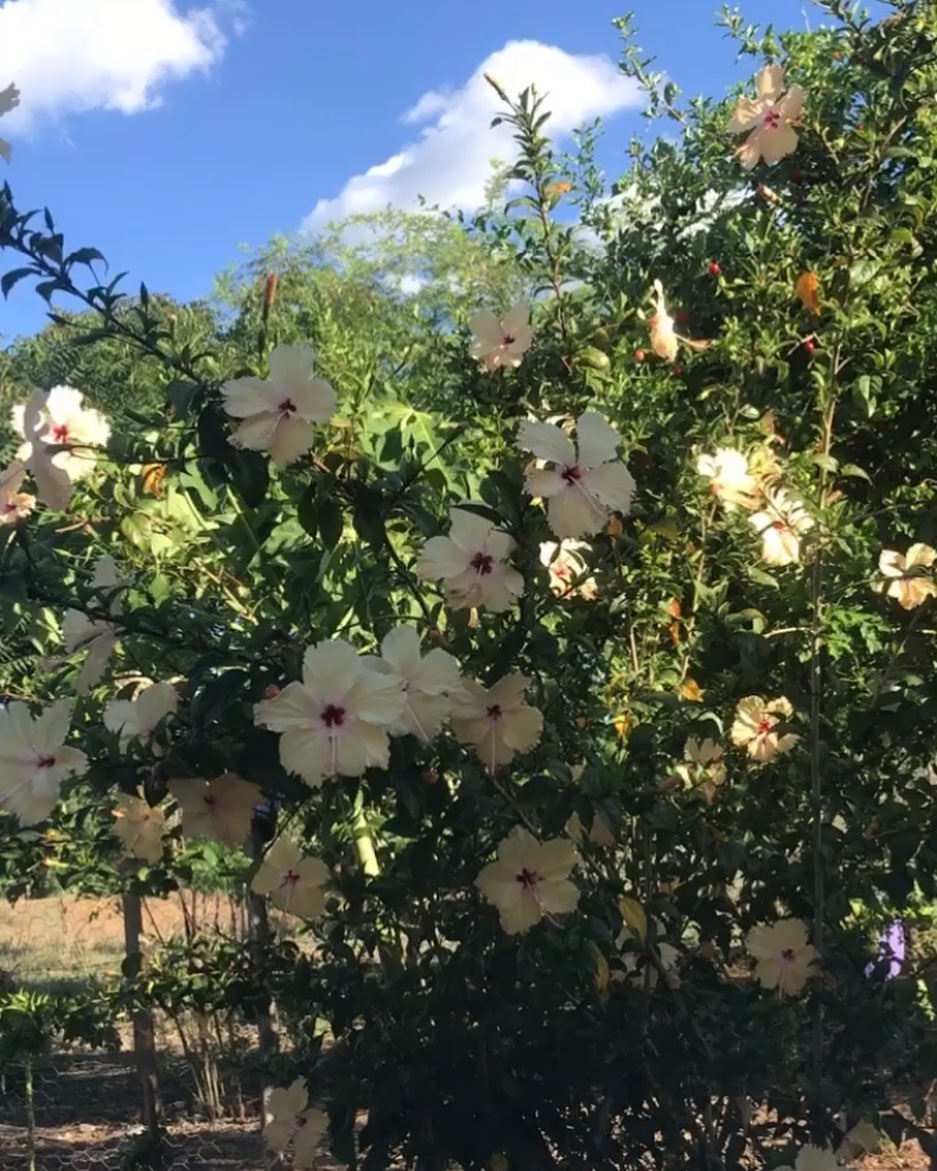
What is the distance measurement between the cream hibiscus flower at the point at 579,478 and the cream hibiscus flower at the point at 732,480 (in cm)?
28

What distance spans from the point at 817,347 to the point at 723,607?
1.24 ft

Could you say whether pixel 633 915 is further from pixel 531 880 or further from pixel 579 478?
pixel 579 478

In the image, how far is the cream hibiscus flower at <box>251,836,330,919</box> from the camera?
1.48 m

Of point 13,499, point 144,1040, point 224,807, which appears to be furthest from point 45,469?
point 144,1040

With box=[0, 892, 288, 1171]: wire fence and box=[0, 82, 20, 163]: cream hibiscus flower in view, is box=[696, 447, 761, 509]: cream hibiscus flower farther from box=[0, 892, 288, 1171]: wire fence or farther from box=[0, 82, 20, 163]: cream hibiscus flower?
box=[0, 892, 288, 1171]: wire fence

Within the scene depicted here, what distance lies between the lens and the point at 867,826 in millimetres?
1564

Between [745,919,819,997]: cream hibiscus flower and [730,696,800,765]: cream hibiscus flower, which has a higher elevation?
[730,696,800,765]: cream hibiscus flower

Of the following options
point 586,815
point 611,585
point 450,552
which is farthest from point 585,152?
point 586,815

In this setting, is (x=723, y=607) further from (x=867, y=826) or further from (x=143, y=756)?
(x=143, y=756)

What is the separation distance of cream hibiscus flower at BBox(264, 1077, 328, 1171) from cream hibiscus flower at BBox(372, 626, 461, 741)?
0.75 meters

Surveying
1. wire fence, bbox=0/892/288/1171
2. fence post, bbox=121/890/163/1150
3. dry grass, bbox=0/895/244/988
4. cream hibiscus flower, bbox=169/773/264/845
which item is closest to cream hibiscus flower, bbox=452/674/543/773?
cream hibiscus flower, bbox=169/773/264/845

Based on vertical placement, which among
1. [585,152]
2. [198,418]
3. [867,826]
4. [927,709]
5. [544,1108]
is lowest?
[544,1108]

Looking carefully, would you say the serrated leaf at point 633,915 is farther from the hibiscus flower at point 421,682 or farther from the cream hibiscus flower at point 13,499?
the cream hibiscus flower at point 13,499

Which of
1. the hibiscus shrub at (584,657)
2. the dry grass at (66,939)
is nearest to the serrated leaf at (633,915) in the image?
the hibiscus shrub at (584,657)
